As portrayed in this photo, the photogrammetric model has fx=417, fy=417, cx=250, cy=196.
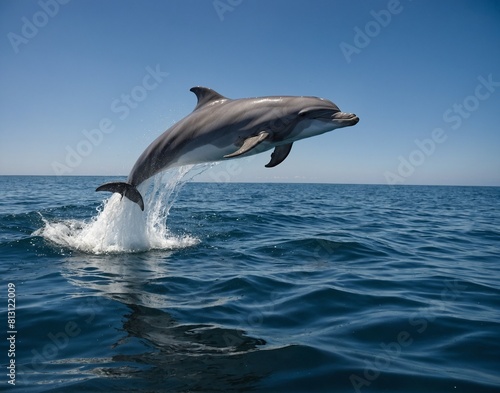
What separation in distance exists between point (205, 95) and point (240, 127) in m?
1.58

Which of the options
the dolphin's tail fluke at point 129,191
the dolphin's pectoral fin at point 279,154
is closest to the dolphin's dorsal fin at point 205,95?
the dolphin's pectoral fin at point 279,154

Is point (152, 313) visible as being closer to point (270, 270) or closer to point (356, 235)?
point (270, 270)

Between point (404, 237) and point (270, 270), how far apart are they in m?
7.72

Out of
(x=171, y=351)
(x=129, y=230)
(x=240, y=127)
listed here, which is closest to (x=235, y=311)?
(x=171, y=351)

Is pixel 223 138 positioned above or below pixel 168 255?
above

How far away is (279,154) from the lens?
7.95 m

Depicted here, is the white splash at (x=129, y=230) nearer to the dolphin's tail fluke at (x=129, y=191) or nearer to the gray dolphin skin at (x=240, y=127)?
the dolphin's tail fluke at (x=129, y=191)

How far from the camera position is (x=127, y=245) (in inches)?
426

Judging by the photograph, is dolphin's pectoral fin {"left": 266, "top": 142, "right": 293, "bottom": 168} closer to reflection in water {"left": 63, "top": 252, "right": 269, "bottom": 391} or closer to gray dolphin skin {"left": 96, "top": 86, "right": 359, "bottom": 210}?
gray dolphin skin {"left": 96, "top": 86, "right": 359, "bottom": 210}

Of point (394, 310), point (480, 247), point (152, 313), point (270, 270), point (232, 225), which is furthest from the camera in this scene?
point (232, 225)

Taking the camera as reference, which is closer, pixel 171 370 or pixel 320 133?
pixel 171 370

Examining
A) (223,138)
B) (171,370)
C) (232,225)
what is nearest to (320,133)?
(223,138)

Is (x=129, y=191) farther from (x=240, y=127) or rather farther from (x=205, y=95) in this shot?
(x=240, y=127)

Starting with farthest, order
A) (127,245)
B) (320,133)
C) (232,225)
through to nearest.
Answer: (232,225) < (127,245) < (320,133)
